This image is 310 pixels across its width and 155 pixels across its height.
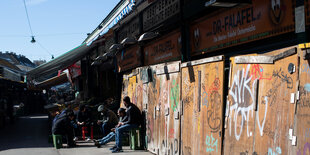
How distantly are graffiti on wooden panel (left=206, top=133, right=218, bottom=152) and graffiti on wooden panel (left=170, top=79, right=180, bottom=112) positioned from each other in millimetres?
1498

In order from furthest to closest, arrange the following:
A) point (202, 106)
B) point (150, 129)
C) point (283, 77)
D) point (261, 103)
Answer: point (150, 129)
point (202, 106)
point (261, 103)
point (283, 77)

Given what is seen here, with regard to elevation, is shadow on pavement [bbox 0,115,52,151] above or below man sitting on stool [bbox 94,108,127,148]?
below

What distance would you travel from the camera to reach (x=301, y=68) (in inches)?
157

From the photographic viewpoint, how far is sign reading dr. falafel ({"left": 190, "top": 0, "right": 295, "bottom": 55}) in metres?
5.44

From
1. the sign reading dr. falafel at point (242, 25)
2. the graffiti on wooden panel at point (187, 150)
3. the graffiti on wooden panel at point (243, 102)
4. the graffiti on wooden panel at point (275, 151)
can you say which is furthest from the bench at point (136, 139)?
the graffiti on wooden panel at point (275, 151)

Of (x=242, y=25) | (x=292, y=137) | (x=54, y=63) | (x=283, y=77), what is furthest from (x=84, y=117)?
(x=292, y=137)

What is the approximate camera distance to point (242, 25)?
6445 mm

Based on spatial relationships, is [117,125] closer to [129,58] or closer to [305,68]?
[129,58]

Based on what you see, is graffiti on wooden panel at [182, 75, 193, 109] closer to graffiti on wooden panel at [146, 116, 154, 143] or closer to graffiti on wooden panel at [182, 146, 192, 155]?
graffiti on wooden panel at [182, 146, 192, 155]

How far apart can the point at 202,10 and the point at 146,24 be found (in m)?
4.07

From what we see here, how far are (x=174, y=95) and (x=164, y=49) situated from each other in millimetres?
3303

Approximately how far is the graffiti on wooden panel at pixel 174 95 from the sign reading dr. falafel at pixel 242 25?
3.78 ft

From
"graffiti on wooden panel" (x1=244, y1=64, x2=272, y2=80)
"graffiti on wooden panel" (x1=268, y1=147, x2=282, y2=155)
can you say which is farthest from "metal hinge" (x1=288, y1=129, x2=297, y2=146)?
"graffiti on wooden panel" (x1=244, y1=64, x2=272, y2=80)

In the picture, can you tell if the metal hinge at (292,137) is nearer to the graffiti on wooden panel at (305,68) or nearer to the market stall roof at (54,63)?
the graffiti on wooden panel at (305,68)
